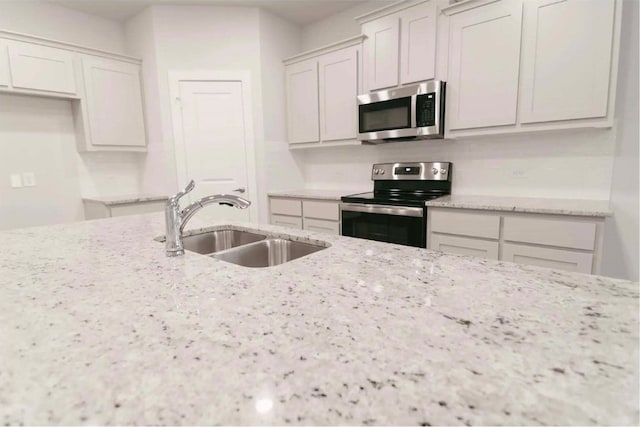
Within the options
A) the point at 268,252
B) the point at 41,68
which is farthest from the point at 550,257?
the point at 41,68

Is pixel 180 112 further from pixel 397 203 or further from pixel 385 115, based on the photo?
pixel 397 203

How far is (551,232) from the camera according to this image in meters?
1.99

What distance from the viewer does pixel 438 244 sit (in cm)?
241

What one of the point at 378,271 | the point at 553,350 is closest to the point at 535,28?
the point at 378,271

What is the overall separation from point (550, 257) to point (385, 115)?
160 centimetres

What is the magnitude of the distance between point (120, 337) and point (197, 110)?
3.27 metres

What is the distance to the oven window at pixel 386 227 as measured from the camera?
2.48 meters

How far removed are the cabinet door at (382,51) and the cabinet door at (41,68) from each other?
2721 mm

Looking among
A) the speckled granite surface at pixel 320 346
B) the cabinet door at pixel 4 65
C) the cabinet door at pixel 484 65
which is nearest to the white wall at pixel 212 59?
the cabinet door at pixel 4 65

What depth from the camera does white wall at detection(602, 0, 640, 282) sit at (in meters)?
1.80

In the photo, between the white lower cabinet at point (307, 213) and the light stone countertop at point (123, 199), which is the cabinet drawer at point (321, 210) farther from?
the light stone countertop at point (123, 199)

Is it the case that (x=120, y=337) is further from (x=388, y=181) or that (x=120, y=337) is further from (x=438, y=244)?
(x=388, y=181)

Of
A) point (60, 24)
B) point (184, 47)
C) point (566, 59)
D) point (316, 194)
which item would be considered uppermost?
point (60, 24)

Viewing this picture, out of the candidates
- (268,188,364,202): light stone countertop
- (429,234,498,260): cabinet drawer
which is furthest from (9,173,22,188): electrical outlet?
(429,234,498,260): cabinet drawer
